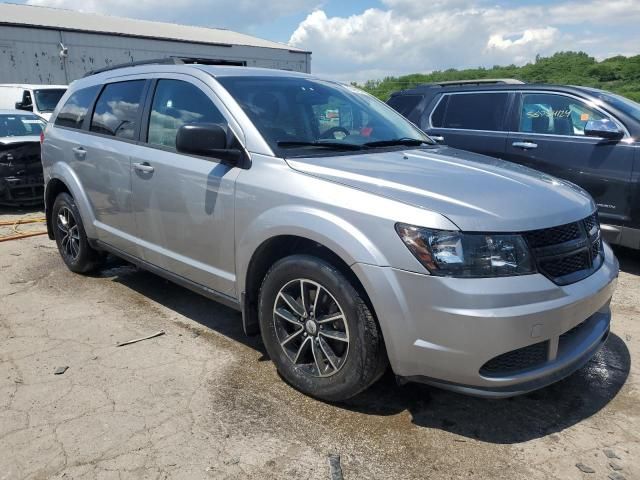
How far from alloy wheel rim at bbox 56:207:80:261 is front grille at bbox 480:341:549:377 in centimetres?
402

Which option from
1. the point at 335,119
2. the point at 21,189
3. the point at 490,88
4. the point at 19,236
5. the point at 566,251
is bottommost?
the point at 19,236

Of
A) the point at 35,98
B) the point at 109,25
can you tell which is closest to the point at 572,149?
the point at 35,98

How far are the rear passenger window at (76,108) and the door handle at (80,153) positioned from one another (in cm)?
26

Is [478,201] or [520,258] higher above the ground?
[478,201]

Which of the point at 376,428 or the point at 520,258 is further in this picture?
the point at 376,428

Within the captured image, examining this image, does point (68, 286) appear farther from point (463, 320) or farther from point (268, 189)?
point (463, 320)

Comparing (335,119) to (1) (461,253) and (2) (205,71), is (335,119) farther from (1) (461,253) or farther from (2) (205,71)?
(1) (461,253)

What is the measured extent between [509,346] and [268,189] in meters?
1.51

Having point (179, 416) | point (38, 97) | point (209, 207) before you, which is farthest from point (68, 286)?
point (38, 97)

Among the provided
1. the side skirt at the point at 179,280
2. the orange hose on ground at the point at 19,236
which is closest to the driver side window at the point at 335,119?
the side skirt at the point at 179,280

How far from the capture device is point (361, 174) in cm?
297

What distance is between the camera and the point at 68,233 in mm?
5418

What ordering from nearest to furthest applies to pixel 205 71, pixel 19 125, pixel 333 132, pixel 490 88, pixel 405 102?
pixel 333 132
pixel 205 71
pixel 490 88
pixel 405 102
pixel 19 125

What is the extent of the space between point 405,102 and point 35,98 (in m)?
10.6
